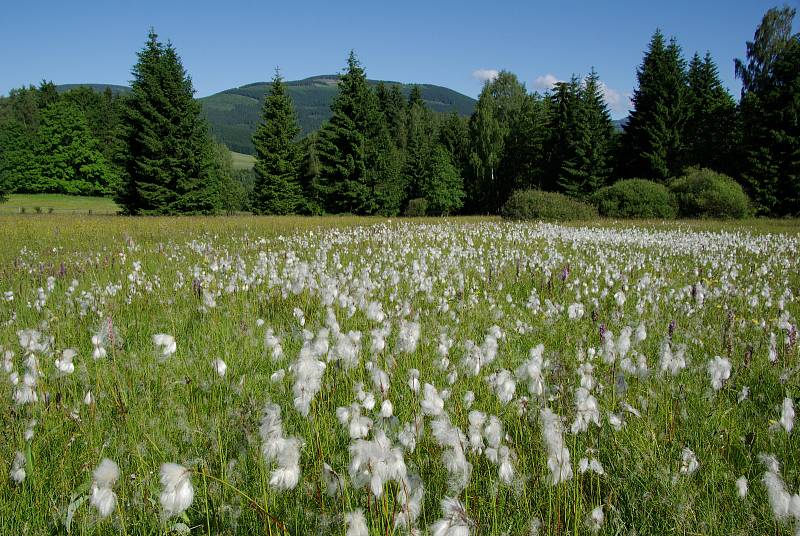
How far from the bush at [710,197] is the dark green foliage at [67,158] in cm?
7168

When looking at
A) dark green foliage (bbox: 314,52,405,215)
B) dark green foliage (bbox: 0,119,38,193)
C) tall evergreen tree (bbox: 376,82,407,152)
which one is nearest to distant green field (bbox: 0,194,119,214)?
dark green foliage (bbox: 0,119,38,193)

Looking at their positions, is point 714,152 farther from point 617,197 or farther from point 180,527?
point 180,527

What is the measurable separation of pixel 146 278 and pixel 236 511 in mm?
6844

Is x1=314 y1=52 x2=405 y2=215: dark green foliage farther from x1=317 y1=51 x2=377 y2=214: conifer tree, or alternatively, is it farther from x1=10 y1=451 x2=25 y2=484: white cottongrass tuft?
x1=10 y1=451 x2=25 y2=484: white cottongrass tuft

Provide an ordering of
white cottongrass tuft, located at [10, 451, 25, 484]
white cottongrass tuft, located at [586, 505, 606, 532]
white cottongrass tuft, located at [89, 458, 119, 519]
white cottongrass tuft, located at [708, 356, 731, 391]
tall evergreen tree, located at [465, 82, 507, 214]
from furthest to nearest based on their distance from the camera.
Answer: tall evergreen tree, located at [465, 82, 507, 214], white cottongrass tuft, located at [708, 356, 731, 391], white cottongrass tuft, located at [10, 451, 25, 484], white cottongrass tuft, located at [586, 505, 606, 532], white cottongrass tuft, located at [89, 458, 119, 519]

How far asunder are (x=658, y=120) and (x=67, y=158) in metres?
73.6

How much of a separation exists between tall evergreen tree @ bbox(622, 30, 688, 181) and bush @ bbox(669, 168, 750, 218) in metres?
12.7

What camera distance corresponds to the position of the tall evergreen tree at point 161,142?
3903 cm

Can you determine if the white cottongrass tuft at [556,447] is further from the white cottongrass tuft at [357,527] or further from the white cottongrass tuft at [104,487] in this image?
the white cottongrass tuft at [104,487]

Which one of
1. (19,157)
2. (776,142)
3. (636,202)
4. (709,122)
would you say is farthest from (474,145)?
(19,157)

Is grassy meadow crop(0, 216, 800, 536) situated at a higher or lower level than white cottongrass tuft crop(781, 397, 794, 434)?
lower

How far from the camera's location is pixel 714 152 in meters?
45.1

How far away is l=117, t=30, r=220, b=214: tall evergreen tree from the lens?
3903 cm

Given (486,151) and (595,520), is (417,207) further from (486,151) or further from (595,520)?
(595,520)
